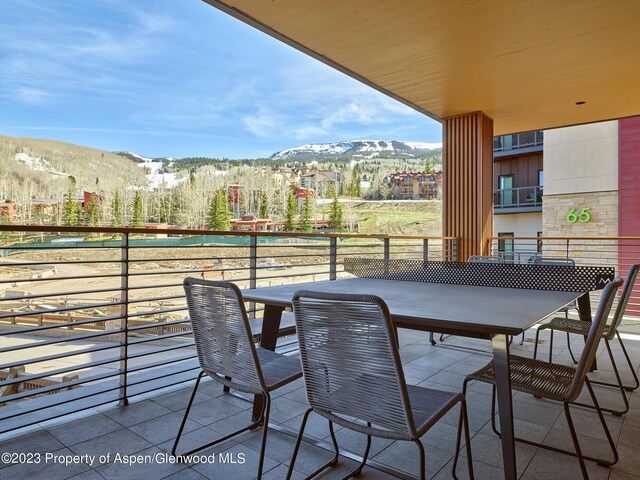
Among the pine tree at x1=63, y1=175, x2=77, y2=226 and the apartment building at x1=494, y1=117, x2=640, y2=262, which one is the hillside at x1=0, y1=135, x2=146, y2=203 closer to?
the pine tree at x1=63, y1=175, x2=77, y2=226

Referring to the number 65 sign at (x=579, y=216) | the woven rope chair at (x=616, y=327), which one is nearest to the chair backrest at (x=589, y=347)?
the woven rope chair at (x=616, y=327)

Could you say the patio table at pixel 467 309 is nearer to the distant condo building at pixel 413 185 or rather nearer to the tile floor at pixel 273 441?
the tile floor at pixel 273 441

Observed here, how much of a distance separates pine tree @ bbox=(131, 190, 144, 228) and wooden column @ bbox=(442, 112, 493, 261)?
25.8 metres

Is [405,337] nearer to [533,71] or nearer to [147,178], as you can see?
[533,71]

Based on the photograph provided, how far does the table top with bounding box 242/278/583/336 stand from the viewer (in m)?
1.49

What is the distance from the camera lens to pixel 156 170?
112 ft

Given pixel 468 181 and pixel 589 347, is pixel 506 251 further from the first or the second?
pixel 589 347

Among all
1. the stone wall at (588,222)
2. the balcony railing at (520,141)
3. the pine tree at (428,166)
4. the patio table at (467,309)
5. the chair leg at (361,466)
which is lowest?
the chair leg at (361,466)

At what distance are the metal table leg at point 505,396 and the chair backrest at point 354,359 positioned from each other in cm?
44

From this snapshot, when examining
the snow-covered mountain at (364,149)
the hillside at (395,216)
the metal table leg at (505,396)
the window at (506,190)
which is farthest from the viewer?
the snow-covered mountain at (364,149)

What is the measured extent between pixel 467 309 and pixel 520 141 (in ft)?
58.1

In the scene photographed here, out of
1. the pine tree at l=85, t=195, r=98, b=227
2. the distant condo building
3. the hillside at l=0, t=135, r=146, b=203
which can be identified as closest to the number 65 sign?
the distant condo building

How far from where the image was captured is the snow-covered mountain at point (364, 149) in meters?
38.3

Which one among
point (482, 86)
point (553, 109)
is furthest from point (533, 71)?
point (553, 109)
